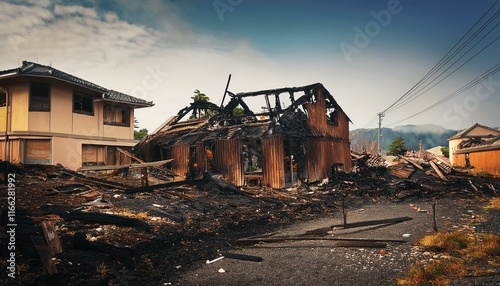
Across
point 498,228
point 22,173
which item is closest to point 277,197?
point 498,228

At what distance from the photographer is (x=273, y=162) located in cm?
1717

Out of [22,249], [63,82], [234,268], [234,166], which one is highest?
[63,82]

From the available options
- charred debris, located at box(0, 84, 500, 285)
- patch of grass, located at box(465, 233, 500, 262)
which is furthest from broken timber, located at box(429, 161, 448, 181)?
patch of grass, located at box(465, 233, 500, 262)

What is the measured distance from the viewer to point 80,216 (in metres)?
7.52

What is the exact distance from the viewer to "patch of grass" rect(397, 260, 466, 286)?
14.9 ft

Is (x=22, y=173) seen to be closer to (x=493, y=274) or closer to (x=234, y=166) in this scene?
(x=234, y=166)

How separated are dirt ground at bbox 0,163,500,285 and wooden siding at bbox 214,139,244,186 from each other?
2983mm

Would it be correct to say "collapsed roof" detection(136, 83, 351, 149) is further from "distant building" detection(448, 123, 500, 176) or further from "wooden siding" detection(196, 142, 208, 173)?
"distant building" detection(448, 123, 500, 176)

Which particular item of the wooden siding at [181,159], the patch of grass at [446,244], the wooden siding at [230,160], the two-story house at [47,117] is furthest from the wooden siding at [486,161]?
the two-story house at [47,117]

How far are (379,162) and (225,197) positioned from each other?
18.1 meters

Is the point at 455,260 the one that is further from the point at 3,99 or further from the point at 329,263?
the point at 3,99

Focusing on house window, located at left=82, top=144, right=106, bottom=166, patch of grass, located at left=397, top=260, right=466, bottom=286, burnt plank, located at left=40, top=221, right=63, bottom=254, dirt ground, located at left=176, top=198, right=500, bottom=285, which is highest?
house window, located at left=82, top=144, right=106, bottom=166

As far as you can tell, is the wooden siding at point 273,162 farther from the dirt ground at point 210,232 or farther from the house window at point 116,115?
the house window at point 116,115

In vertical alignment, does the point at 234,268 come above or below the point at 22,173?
below
